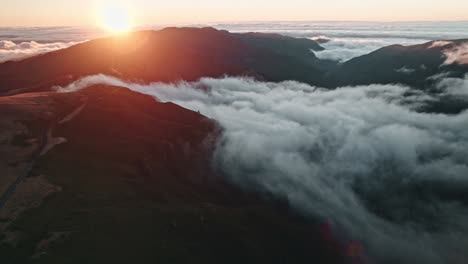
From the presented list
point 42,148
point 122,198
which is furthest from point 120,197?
point 42,148

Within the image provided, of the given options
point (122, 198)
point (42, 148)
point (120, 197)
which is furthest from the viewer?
point (42, 148)

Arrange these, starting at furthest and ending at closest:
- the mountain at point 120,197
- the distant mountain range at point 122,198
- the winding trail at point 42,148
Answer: the winding trail at point 42,148 < the distant mountain range at point 122,198 < the mountain at point 120,197

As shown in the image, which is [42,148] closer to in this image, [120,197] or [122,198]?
[120,197]

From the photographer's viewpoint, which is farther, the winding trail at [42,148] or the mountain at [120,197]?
the winding trail at [42,148]

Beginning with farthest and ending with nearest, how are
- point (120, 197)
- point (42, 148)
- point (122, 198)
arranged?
point (42, 148) → point (120, 197) → point (122, 198)

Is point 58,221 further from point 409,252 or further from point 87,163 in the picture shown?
point 409,252

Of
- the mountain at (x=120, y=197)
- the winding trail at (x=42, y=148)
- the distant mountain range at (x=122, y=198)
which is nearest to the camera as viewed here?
the mountain at (x=120, y=197)

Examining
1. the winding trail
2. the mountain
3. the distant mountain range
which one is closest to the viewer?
the mountain

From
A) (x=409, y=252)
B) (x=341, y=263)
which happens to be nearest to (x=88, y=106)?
(x=341, y=263)
